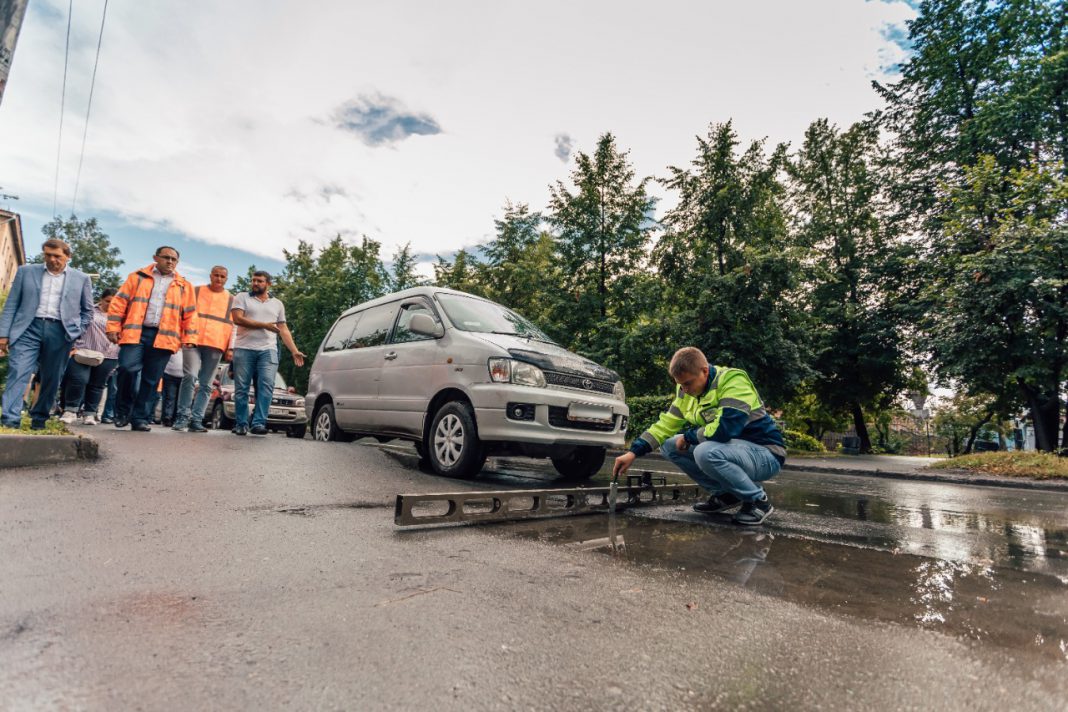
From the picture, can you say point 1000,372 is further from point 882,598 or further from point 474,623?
point 474,623

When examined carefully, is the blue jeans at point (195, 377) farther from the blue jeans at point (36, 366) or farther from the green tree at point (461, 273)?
the green tree at point (461, 273)

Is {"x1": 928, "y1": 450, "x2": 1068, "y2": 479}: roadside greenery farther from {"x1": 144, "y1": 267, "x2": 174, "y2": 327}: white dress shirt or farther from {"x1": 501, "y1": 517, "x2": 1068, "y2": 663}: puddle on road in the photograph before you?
{"x1": 144, "y1": 267, "x2": 174, "y2": 327}: white dress shirt

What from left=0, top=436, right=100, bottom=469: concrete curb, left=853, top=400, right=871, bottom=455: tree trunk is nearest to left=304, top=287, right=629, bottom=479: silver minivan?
left=0, top=436, right=100, bottom=469: concrete curb

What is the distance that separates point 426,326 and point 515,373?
4.05 ft

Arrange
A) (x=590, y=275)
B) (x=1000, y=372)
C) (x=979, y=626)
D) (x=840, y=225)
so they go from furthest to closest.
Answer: (x=840, y=225) < (x=590, y=275) < (x=1000, y=372) < (x=979, y=626)

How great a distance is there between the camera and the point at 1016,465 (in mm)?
10617

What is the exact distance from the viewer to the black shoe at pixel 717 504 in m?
4.41

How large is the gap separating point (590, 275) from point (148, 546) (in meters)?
19.2

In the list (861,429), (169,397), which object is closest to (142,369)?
(169,397)

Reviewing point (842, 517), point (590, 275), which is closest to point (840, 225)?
point (590, 275)

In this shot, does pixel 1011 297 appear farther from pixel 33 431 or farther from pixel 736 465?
pixel 33 431

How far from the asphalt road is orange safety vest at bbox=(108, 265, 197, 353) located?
367 centimetres

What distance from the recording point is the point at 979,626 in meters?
1.98

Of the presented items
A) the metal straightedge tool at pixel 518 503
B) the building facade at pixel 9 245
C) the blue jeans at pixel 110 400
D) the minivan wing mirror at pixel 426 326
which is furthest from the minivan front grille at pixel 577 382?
the building facade at pixel 9 245
